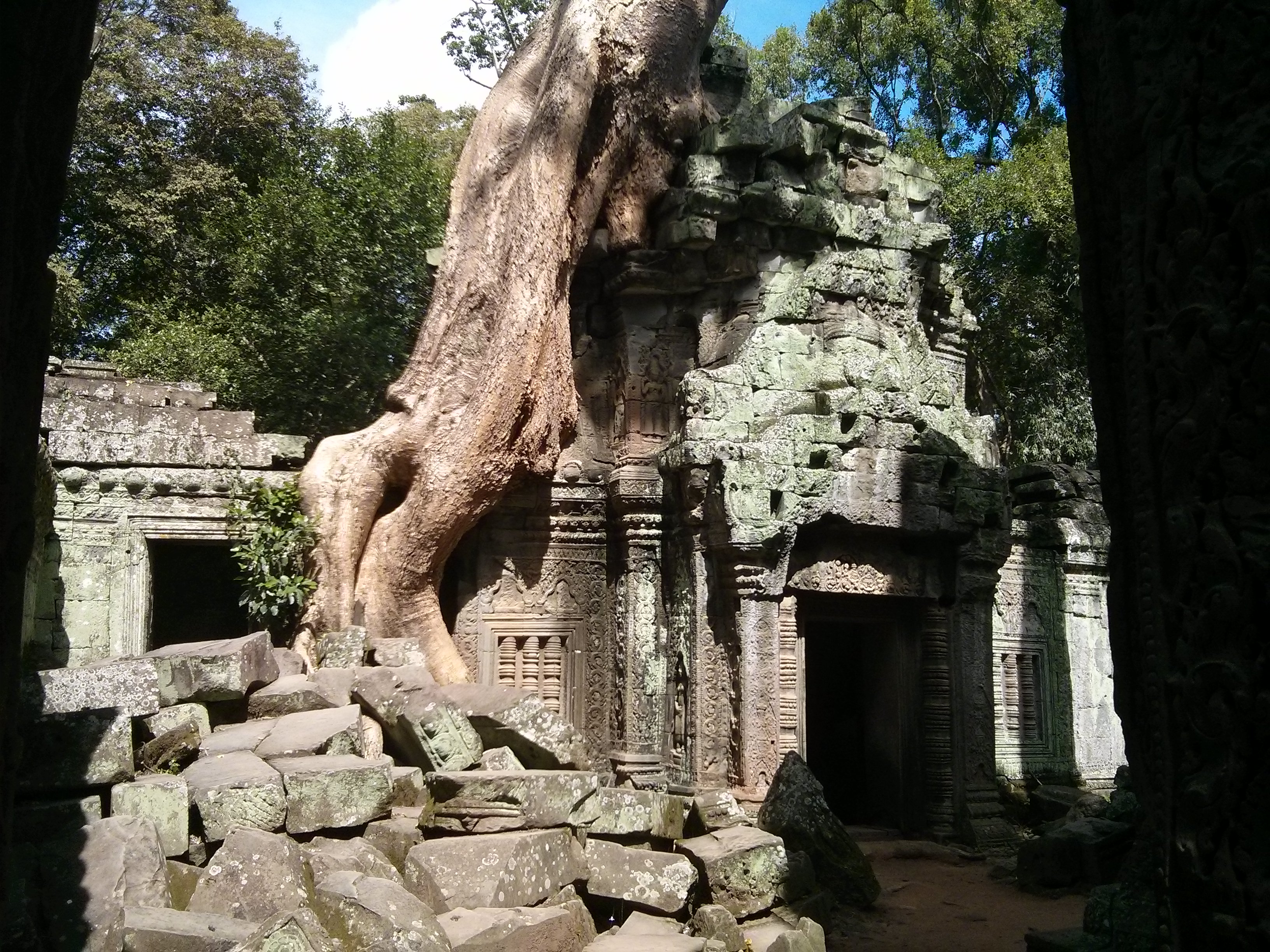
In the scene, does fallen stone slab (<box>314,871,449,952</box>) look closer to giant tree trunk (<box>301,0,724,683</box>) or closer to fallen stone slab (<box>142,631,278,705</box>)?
fallen stone slab (<box>142,631,278,705</box>)

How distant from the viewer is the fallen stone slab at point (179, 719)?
19.9 ft

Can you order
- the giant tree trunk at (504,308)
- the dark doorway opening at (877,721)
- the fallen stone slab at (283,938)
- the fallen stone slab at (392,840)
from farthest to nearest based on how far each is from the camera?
the dark doorway opening at (877,721), the giant tree trunk at (504,308), the fallen stone slab at (392,840), the fallen stone slab at (283,938)

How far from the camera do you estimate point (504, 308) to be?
9656mm

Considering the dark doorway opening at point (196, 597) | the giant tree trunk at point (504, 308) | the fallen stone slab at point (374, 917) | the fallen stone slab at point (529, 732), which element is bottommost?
the fallen stone slab at point (374, 917)

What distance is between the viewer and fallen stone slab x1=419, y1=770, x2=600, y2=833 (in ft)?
19.2

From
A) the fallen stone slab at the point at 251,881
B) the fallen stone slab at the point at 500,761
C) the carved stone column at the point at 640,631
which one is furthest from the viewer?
the carved stone column at the point at 640,631

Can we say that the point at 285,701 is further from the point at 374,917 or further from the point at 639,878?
the point at 374,917

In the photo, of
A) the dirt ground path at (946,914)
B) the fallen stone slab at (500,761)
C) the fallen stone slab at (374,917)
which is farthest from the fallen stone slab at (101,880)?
the dirt ground path at (946,914)

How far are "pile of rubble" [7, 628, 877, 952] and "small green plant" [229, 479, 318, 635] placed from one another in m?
1.17

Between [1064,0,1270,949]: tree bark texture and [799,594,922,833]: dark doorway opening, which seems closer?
[1064,0,1270,949]: tree bark texture

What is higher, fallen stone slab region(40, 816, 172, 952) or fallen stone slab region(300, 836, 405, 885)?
fallen stone slab region(40, 816, 172, 952)

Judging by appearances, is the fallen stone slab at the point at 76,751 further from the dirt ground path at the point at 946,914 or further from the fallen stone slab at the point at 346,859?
the dirt ground path at the point at 946,914

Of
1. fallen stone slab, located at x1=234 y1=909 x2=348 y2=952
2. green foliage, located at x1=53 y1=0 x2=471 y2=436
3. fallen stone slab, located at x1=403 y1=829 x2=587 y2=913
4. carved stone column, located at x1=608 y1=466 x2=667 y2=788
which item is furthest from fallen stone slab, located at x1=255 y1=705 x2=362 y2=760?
green foliage, located at x1=53 y1=0 x2=471 y2=436

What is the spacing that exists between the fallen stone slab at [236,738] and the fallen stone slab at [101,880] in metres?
1.36
